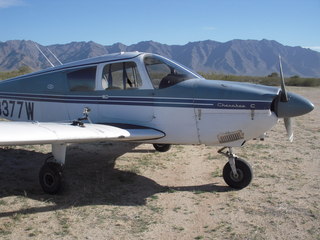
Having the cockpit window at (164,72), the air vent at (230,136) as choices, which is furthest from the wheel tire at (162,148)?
the air vent at (230,136)

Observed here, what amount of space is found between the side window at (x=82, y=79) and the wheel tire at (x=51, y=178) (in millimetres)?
1703

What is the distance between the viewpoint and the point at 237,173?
19.8 ft

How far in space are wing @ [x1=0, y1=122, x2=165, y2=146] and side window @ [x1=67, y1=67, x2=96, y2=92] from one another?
1.13 meters

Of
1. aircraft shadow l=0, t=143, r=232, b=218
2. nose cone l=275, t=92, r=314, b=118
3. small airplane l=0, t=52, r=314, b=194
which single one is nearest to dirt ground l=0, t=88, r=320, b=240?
aircraft shadow l=0, t=143, r=232, b=218

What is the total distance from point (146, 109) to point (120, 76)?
2.95 ft

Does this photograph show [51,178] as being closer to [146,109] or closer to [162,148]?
[146,109]

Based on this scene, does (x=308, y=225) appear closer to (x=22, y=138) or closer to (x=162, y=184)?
(x=162, y=184)

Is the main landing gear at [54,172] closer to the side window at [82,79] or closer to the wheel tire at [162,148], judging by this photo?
the side window at [82,79]

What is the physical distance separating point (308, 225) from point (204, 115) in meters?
2.21

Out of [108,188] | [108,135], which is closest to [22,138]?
[108,135]

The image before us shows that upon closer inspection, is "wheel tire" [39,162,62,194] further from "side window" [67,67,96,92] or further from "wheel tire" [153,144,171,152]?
"wheel tire" [153,144,171,152]

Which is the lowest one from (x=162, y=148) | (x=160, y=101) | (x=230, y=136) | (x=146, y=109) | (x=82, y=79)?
(x=162, y=148)

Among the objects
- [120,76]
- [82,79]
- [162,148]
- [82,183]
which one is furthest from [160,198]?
[162,148]

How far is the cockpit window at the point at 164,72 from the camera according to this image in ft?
20.1
